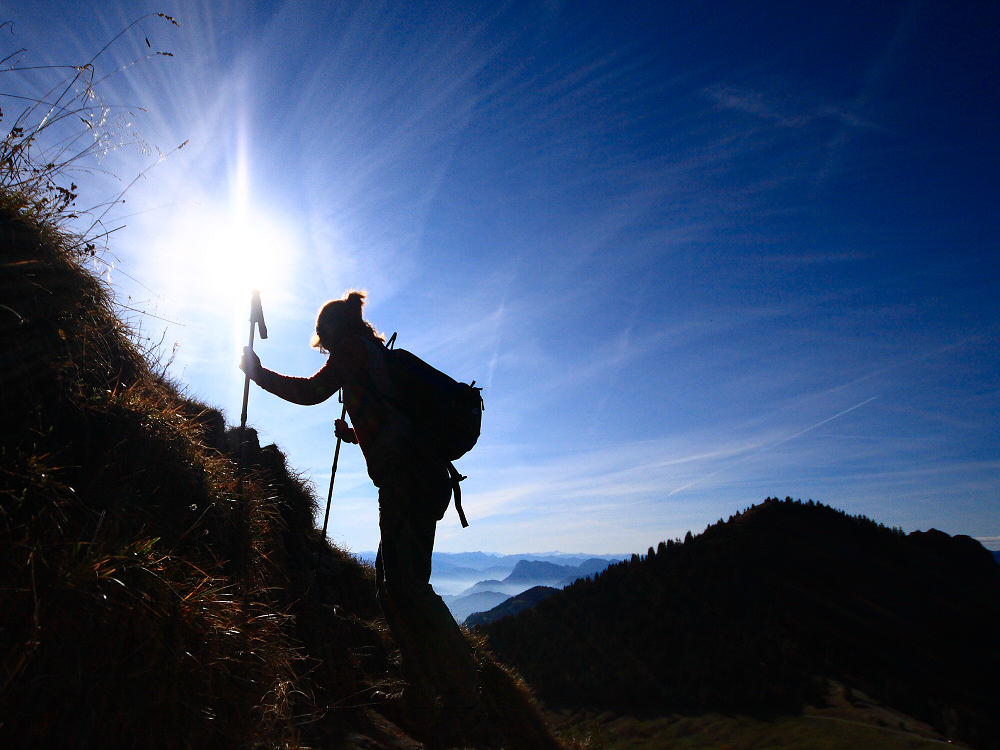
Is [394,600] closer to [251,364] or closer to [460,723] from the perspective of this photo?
[460,723]

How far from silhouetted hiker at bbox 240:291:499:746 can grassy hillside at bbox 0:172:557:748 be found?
18.7 inches

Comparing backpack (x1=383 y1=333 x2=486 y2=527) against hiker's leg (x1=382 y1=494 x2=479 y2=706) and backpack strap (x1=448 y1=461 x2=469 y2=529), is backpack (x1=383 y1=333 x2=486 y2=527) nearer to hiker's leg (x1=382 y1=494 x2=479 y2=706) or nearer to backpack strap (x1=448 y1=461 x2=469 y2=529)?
backpack strap (x1=448 y1=461 x2=469 y2=529)

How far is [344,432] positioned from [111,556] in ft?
7.18

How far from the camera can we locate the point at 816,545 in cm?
4919

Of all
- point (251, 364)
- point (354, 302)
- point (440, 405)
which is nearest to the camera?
point (440, 405)

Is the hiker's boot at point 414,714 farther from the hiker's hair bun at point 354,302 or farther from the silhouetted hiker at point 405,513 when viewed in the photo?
the hiker's hair bun at point 354,302

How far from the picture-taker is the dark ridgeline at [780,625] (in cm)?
3275

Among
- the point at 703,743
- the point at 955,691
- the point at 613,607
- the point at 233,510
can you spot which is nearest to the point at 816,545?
the point at 955,691

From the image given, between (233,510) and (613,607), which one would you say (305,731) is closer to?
(233,510)

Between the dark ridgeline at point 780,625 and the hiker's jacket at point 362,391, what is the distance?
87.8ft

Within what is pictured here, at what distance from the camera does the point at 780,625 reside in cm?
3950

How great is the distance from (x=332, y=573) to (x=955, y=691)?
5051cm

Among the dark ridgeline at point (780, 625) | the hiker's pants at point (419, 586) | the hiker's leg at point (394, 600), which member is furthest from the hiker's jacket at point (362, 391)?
the dark ridgeline at point (780, 625)

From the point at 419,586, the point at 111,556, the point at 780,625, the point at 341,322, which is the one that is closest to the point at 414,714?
the point at 419,586
